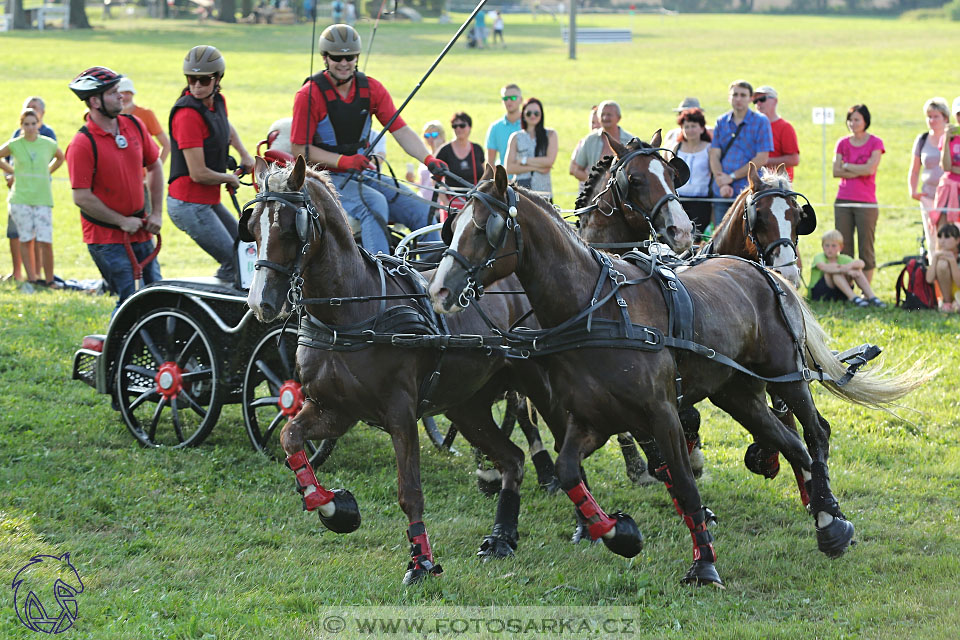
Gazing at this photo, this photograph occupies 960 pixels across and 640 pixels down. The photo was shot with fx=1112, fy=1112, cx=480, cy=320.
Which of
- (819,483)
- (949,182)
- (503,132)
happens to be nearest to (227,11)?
(503,132)

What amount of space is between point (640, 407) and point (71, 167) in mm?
4988

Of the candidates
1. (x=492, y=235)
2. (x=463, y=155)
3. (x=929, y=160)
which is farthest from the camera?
(x=929, y=160)

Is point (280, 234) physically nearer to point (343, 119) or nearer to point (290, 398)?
point (290, 398)

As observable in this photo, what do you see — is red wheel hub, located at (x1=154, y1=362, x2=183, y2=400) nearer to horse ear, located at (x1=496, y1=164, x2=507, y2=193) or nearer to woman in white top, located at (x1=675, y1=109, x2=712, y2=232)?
horse ear, located at (x1=496, y1=164, x2=507, y2=193)

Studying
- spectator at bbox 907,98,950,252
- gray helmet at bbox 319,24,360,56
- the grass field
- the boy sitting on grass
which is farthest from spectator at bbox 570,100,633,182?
spectator at bbox 907,98,950,252

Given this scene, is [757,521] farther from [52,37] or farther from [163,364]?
[52,37]

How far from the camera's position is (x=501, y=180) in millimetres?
5066

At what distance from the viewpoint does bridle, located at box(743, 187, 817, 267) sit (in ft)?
23.4

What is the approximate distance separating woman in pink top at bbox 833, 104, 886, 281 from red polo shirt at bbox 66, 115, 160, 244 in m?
8.26

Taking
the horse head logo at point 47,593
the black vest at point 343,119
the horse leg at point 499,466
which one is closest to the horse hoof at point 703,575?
the horse leg at point 499,466

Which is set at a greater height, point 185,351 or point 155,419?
point 185,351

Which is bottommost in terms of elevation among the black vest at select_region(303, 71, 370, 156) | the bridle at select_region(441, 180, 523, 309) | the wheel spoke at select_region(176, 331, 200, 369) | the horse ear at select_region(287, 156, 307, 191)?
the wheel spoke at select_region(176, 331, 200, 369)

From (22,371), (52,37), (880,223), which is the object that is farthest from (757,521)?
(52,37)

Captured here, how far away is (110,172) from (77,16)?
50671 mm
